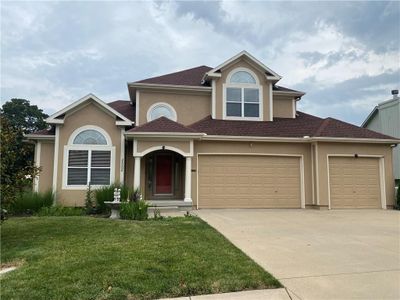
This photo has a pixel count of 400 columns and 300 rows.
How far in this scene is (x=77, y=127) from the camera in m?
14.9

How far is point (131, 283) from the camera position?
15.8 ft

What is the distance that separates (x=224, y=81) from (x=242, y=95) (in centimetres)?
121

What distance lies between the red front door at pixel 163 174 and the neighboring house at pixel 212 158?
0.05 metres

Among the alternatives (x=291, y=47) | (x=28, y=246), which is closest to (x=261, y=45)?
(x=291, y=47)

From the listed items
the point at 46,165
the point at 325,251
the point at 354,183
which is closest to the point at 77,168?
the point at 46,165

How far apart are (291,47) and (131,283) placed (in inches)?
654

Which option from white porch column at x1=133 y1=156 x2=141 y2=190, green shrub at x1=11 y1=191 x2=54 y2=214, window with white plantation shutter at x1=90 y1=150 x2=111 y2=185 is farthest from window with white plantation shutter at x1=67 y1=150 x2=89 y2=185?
white porch column at x1=133 y1=156 x2=141 y2=190

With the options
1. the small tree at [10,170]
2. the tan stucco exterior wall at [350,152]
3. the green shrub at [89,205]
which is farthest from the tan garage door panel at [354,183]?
the small tree at [10,170]

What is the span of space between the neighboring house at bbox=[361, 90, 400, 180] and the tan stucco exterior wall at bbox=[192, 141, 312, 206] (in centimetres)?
1234

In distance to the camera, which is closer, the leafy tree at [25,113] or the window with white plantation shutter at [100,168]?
the window with white plantation shutter at [100,168]

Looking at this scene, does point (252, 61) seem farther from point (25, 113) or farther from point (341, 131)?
point (25, 113)

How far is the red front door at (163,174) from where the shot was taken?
1603cm

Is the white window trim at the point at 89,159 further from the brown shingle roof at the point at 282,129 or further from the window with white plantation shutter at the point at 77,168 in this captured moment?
the brown shingle roof at the point at 282,129

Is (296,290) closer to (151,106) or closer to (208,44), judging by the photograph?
(151,106)
